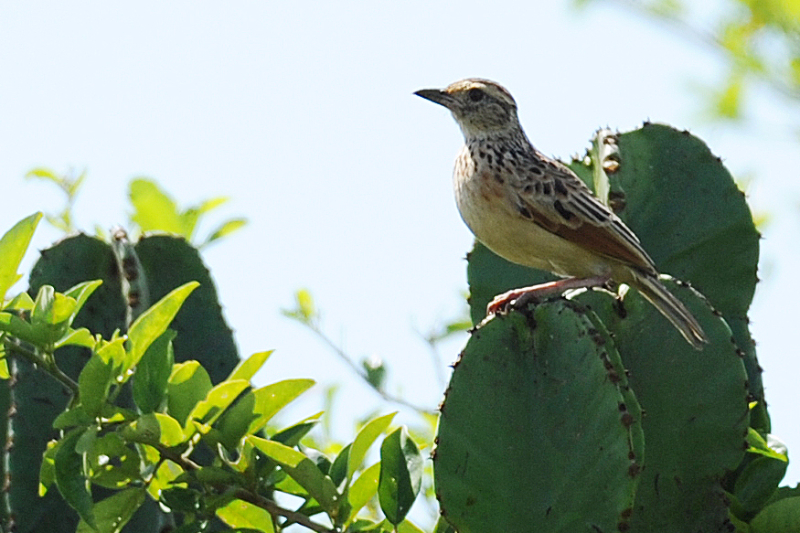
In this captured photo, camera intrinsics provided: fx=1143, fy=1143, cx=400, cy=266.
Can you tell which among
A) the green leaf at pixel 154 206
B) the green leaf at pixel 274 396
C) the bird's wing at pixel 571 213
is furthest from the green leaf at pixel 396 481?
the green leaf at pixel 154 206

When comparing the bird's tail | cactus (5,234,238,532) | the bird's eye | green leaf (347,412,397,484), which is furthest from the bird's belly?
green leaf (347,412,397,484)

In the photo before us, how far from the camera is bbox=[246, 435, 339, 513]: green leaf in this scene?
A: 2645 mm

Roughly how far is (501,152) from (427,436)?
126cm

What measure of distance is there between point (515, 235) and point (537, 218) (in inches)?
13.3

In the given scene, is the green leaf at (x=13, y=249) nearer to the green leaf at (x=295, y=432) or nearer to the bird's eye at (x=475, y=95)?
the green leaf at (x=295, y=432)

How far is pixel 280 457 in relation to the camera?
2668 millimetres

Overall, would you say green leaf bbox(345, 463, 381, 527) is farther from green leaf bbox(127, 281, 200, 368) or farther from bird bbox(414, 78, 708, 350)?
bird bbox(414, 78, 708, 350)

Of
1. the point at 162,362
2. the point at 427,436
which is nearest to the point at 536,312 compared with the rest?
the point at 162,362

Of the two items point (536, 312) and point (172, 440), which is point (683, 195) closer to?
point (536, 312)

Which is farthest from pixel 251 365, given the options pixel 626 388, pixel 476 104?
pixel 476 104

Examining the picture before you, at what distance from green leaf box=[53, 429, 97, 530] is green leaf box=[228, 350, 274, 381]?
406 mm

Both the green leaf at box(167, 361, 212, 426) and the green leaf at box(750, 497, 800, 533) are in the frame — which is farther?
the green leaf at box(750, 497, 800, 533)

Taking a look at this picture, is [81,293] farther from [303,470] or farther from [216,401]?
[303,470]

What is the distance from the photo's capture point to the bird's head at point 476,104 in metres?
5.28
